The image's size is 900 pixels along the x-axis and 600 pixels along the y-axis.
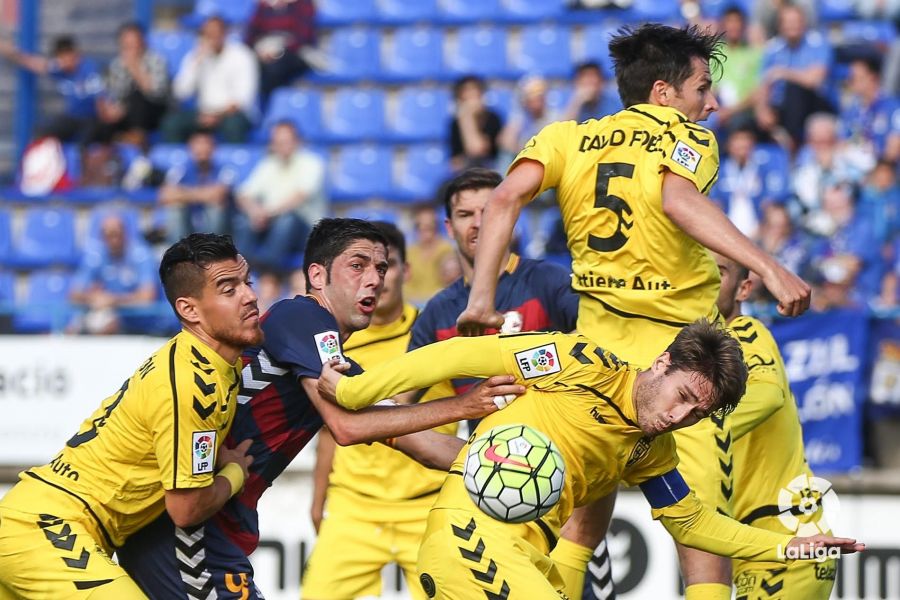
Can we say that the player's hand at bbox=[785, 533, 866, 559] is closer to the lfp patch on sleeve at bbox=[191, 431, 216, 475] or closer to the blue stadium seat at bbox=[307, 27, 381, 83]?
the lfp patch on sleeve at bbox=[191, 431, 216, 475]

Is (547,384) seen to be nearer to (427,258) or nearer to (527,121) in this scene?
(427,258)

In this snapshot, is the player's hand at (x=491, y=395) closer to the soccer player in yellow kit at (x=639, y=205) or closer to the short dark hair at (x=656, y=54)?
the soccer player in yellow kit at (x=639, y=205)

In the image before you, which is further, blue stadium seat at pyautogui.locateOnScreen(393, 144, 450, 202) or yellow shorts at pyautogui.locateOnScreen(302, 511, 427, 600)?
Result: blue stadium seat at pyautogui.locateOnScreen(393, 144, 450, 202)

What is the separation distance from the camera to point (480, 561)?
16.9 feet

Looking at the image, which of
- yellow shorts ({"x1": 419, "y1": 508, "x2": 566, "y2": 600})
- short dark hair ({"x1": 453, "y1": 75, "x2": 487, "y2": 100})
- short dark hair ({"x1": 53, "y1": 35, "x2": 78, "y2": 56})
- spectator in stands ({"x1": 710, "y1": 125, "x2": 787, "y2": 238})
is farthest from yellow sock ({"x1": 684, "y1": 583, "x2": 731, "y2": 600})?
short dark hair ({"x1": 53, "y1": 35, "x2": 78, "y2": 56})

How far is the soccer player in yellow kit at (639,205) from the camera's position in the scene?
19.0 ft

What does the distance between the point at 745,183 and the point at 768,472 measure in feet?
20.0

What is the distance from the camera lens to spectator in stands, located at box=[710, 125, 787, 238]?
12.4m

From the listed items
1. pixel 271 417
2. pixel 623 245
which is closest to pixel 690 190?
pixel 623 245

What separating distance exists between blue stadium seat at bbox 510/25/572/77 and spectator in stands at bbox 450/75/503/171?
189 centimetres

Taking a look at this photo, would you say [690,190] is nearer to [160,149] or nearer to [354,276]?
[354,276]

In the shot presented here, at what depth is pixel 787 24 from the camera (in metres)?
13.6

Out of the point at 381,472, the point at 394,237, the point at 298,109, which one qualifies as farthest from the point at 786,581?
the point at 298,109

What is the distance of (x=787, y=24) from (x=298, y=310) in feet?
29.8
